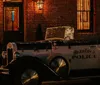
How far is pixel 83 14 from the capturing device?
20.1 m

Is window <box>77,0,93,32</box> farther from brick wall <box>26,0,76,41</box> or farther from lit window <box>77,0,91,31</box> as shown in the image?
brick wall <box>26,0,76,41</box>

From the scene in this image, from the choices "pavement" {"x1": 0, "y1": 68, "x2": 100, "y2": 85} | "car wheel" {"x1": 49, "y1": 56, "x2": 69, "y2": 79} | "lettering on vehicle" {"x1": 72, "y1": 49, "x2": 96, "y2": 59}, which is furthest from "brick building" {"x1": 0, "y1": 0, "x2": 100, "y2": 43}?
"car wheel" {"x1": 49, "y1": 56, "x2": 69, "y2": 79}

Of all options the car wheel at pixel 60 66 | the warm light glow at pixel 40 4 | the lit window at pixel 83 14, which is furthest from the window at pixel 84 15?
the car wheel at pixel 60 66

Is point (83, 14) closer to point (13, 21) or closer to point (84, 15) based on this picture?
point (84, 15)

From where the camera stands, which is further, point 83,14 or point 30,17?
point 83,14

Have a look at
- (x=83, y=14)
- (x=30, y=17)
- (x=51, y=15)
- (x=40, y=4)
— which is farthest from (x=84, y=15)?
(x=30, y=17)

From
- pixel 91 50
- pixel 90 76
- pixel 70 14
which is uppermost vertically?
pixel 70 14

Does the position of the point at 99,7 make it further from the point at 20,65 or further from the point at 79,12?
the point at 20,65

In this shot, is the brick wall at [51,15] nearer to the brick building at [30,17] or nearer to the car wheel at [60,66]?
the brick building at [30,17]

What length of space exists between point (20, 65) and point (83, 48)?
7.57 ft

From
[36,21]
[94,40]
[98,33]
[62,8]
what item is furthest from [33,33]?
[94,40]

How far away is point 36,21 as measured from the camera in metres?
18.9

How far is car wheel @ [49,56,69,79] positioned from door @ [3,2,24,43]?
756cm

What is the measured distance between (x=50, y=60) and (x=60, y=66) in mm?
360
